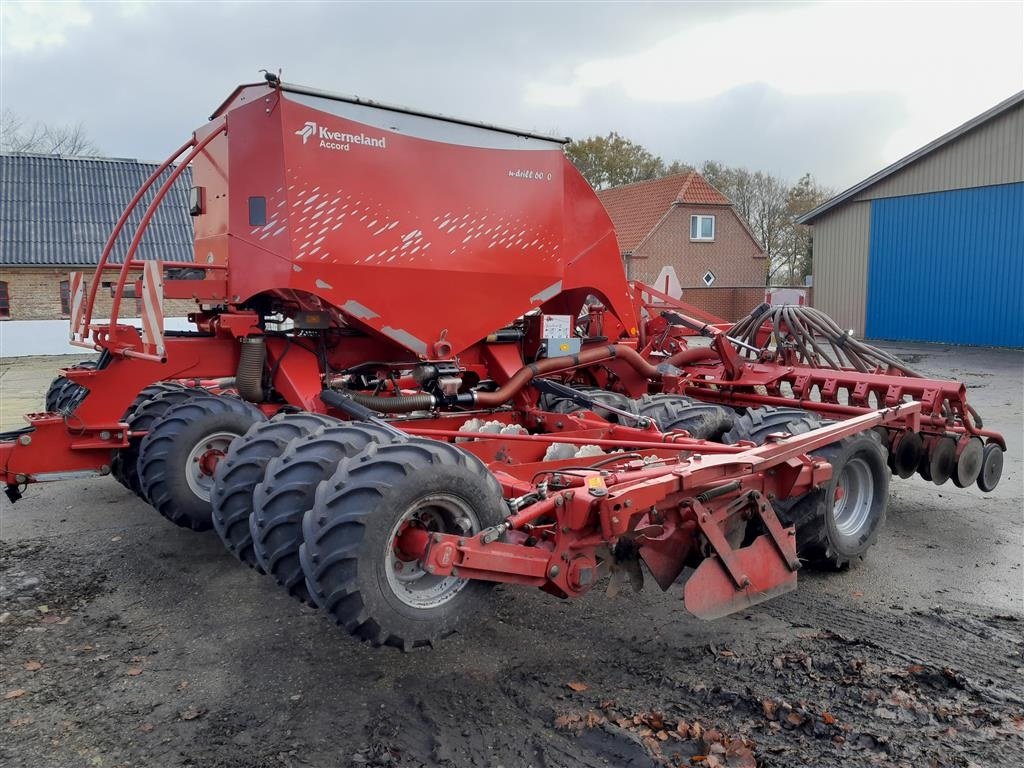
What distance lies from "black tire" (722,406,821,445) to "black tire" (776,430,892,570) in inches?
8.2

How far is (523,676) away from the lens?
13.0ft

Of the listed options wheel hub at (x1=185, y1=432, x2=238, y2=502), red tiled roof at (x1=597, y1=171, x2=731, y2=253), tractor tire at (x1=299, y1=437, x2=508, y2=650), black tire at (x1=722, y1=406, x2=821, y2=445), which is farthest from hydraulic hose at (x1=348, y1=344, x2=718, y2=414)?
red tiled roof at (x1=597, y1=171, x2=731, y2=253)

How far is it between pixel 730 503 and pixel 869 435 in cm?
184

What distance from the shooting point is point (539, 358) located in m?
7.02

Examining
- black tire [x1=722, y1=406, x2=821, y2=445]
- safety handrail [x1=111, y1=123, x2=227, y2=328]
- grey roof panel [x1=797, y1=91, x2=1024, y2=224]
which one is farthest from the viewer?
grey roof panel [x1=797, y1=91, x2=1024, y2=224]

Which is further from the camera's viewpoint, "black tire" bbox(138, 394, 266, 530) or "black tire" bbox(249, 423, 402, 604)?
"black tire" bbox(138, 394, 266, 530)

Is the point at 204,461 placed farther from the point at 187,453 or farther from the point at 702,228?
the point at 702,228

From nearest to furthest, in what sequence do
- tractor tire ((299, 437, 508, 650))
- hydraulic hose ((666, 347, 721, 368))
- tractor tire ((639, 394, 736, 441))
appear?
tractor tire ((299, 437, 508, 650)) → tractor tire ((639, 394, 736, 441)) → hydraulic hose ((666, 347, 721, 368))

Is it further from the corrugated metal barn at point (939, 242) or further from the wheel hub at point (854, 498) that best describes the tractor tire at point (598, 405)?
the corrugated metal barn at point (939, 242)

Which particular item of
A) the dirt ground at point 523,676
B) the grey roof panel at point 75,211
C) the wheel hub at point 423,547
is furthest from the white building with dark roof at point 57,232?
the wheel hub at point 423,547

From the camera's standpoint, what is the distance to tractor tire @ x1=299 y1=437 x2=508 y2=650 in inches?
127

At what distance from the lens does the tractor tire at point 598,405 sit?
6.41 meters

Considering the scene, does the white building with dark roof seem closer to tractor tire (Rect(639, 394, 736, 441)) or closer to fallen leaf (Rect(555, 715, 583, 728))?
tractor tire (Rect(639, 394, 736, 441))

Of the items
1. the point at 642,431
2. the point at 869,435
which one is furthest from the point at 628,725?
the point at 869,435
